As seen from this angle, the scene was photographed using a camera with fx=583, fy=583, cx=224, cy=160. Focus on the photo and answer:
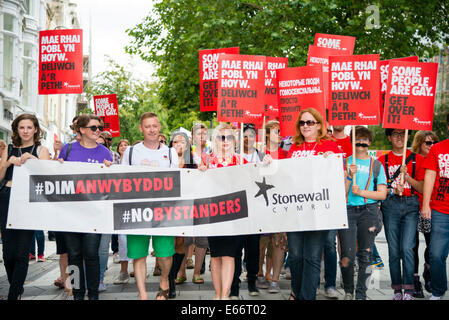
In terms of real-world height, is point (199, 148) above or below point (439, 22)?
below

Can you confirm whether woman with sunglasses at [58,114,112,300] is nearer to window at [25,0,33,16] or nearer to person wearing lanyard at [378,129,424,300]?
person wearing lanyard at [378,129,424,300]

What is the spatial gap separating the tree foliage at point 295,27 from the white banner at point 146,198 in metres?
12.0

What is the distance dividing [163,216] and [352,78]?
2938 millimetres

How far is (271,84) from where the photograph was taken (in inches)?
413

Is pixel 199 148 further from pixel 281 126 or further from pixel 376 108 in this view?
pixel 376 108

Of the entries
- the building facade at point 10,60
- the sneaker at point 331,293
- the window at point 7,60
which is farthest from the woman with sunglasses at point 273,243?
the window at point 7,60

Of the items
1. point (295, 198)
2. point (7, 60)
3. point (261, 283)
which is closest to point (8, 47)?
point (7, 60)

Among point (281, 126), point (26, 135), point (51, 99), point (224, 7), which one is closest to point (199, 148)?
point (281, 126)

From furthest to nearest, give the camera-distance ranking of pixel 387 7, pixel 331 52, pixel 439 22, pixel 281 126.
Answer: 1. pixel 439 22
2. pixel 387 7
3. pixel 331 52
4. pixel 281 126

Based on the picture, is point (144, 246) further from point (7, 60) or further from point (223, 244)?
point (7, 60)

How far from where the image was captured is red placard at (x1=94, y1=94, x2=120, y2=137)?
1269 cm

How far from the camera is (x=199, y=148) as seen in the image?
8758 millimetres

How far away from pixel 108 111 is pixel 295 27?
8714 mm

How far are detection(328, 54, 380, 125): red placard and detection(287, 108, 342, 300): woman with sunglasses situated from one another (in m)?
1.20
